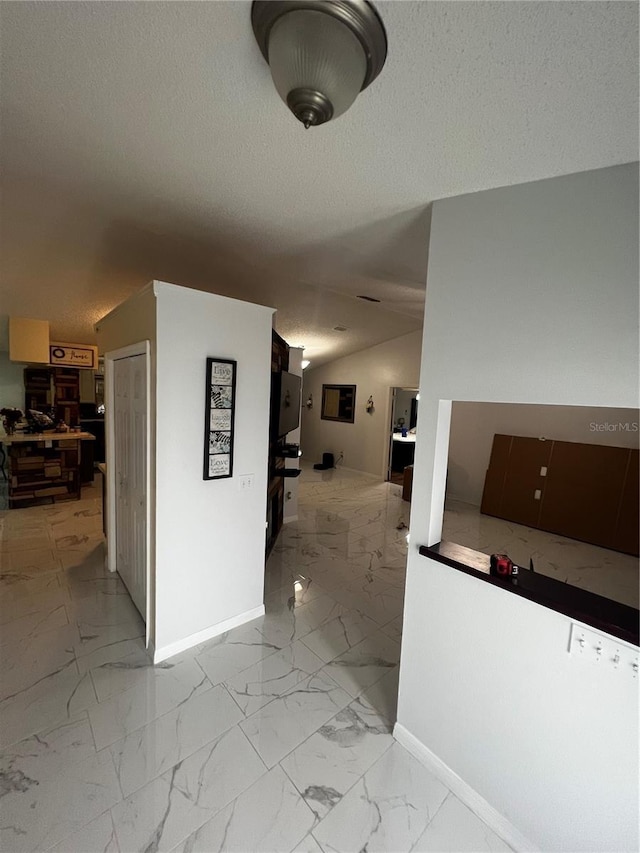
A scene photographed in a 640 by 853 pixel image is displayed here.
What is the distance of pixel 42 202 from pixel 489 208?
2.27 meters

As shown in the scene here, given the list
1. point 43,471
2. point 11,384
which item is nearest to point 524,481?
point 43,471

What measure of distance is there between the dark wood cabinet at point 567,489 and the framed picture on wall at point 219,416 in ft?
14.1

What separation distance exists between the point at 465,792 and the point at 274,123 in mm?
2754

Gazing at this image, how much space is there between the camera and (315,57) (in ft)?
2.67

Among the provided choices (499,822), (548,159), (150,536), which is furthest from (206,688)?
(548,159)

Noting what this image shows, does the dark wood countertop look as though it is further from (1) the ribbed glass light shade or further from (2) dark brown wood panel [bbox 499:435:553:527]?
(2) dark brown wood panel [bbox 499:435:553:527]

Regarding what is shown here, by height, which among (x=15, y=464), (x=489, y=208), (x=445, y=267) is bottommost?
(x=15, y=464)

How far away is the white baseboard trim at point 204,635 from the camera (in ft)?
7.22

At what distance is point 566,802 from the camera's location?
4.16 ft

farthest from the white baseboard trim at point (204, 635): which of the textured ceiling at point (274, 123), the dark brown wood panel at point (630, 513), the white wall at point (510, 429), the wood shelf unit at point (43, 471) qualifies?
the dark brown wood panel at point (630, 513)

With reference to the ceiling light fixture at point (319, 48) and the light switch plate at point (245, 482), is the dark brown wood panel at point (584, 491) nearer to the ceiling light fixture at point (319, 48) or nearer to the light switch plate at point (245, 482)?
the light switch plate at point (245, 482)

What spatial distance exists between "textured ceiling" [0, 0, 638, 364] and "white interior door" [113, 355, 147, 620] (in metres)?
0.95

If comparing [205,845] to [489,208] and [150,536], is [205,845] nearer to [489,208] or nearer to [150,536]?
[150,536]

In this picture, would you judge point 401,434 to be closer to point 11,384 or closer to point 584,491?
point 584,491
